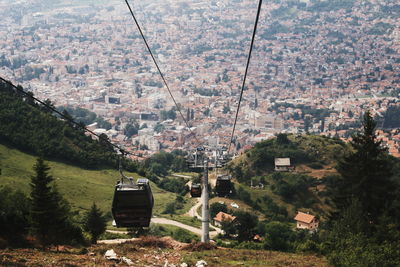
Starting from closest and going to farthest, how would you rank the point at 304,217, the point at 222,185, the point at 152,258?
the point at 152,258 → the point at 222,185 → the point at 304,217

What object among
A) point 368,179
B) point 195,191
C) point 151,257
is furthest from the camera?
point 368,179

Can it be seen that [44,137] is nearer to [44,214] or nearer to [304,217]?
[304,217]

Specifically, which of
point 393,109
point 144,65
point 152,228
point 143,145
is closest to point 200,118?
point 143,145

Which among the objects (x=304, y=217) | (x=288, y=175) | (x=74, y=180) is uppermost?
(x=288, y=175)

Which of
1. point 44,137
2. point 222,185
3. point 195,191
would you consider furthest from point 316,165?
point 195,191

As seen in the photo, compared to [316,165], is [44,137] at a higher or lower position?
higher

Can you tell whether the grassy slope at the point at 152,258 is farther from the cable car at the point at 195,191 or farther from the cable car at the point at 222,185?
the cable car at the point at 222,185
